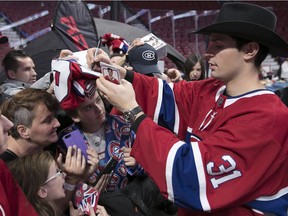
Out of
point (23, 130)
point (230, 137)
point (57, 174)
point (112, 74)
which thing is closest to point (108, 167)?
point (57, 174)

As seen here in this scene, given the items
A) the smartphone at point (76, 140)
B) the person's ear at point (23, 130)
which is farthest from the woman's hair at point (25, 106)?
the smartphone at point (76, 140)

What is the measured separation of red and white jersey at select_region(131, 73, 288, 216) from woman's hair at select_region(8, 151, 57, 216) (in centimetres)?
38

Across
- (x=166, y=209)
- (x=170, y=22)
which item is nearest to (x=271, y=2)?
(x=170, y=22)

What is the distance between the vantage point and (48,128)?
1846 mm

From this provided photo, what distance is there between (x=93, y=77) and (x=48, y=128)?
1.23 ft

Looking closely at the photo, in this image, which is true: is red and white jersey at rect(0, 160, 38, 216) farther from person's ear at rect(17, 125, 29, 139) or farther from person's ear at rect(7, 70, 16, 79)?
person's ear at rect(7, 70, 16, 79)

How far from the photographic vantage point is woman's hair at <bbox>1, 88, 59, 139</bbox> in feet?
6.03

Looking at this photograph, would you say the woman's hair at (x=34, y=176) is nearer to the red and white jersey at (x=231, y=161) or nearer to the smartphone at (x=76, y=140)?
the smartphone at (x=76, y=140)

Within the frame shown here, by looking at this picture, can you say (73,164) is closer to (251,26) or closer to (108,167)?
(108,167)

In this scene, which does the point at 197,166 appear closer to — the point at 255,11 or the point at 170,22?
the point at 255,11

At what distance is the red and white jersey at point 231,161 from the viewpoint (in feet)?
4.46

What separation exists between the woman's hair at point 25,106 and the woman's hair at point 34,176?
0.83 feet

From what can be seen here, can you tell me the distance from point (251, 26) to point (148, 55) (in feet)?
3.62

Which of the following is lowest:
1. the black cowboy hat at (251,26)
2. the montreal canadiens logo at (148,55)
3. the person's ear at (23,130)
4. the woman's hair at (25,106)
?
the person's ear at (23,130)
